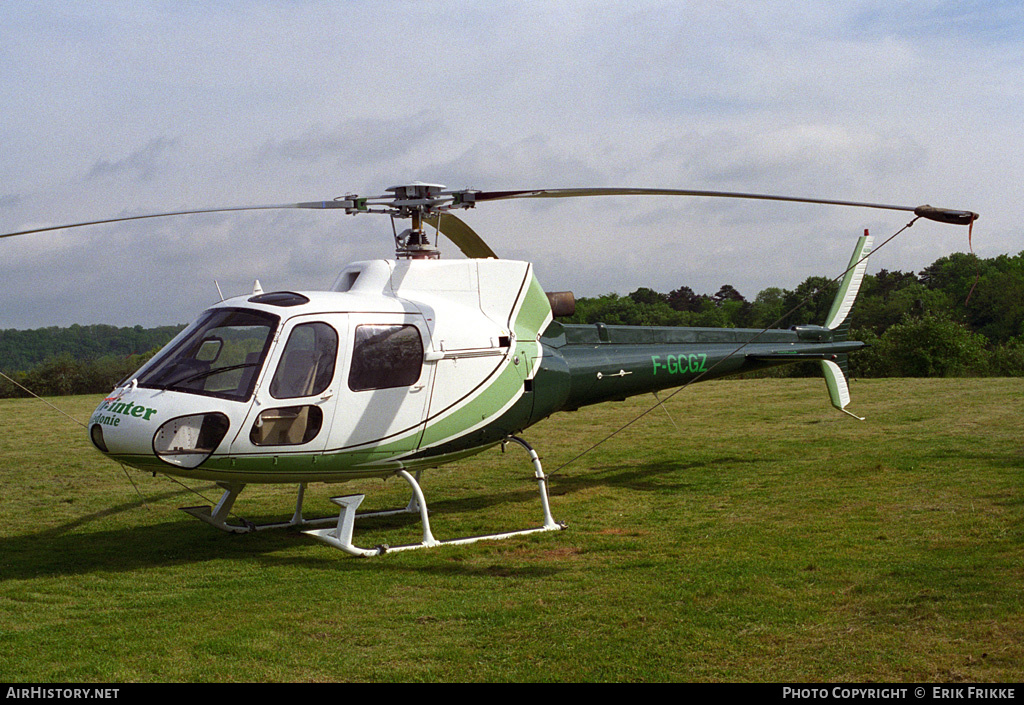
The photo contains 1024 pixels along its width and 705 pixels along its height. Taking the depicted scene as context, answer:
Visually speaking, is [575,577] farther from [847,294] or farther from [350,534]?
[847,294]

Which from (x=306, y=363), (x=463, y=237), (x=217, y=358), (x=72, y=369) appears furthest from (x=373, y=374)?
(x=72, y=369)

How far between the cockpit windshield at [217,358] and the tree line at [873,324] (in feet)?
64.6

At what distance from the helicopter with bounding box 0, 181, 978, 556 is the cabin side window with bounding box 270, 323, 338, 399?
0.05 ft

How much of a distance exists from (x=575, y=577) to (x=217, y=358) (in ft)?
13.2

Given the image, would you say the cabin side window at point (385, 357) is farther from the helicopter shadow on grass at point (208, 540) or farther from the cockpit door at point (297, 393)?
the helicopter shadow on grass at point (208, 540)

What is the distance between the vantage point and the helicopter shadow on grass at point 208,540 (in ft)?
29.0

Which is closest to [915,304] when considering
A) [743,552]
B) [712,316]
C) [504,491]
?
[712,316]

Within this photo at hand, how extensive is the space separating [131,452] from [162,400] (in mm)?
556

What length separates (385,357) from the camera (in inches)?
Answer: 350

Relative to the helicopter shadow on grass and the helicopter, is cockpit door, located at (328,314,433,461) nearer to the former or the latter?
the helicopter

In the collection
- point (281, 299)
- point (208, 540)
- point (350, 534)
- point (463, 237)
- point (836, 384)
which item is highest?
point (463, 237)

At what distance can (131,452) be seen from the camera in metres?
7.91

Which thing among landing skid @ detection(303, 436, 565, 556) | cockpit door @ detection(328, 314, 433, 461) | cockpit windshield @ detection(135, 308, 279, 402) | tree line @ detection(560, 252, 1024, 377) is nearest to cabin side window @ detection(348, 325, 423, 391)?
cockpit door @ detection(328, 314, 433, 461)

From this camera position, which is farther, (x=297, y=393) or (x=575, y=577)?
(x=297, y=393)
